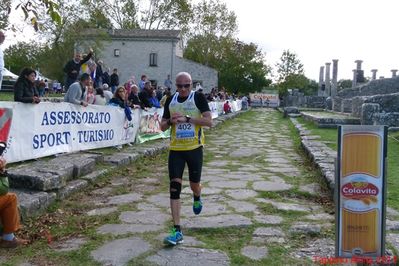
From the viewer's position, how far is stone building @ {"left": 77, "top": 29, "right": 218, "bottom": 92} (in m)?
50.6

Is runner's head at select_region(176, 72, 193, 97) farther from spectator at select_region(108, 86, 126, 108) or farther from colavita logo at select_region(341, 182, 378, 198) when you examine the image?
spectator at select_region(108, 86, 126, 108)

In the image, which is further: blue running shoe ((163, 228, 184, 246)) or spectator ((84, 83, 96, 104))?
spectator ((84, 83, 96, 104))

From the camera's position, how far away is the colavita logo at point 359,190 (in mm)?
3613

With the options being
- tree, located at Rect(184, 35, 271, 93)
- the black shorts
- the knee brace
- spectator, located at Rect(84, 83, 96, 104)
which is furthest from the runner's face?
tree, located at Rect(184, 35, 271, 93)

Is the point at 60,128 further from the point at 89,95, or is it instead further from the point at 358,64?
the point at 358,64

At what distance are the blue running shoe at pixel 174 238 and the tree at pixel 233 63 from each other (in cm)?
5249

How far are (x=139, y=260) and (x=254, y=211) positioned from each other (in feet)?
6.52

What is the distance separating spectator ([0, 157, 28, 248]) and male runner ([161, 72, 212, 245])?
146 centimetres

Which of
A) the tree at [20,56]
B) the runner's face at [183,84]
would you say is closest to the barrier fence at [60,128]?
the runner's face at [183,84]

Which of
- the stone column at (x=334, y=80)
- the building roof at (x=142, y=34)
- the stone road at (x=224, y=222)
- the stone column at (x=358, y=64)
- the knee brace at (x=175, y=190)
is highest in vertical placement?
the building roof at (x=142, y=34)

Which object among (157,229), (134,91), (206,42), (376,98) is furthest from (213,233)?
(206,42)

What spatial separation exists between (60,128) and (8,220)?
381 centimetres

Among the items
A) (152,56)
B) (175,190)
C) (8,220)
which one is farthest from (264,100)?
(8,220)

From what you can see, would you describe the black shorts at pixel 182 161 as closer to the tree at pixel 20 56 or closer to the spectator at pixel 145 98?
the spectator at pixel 145 98
